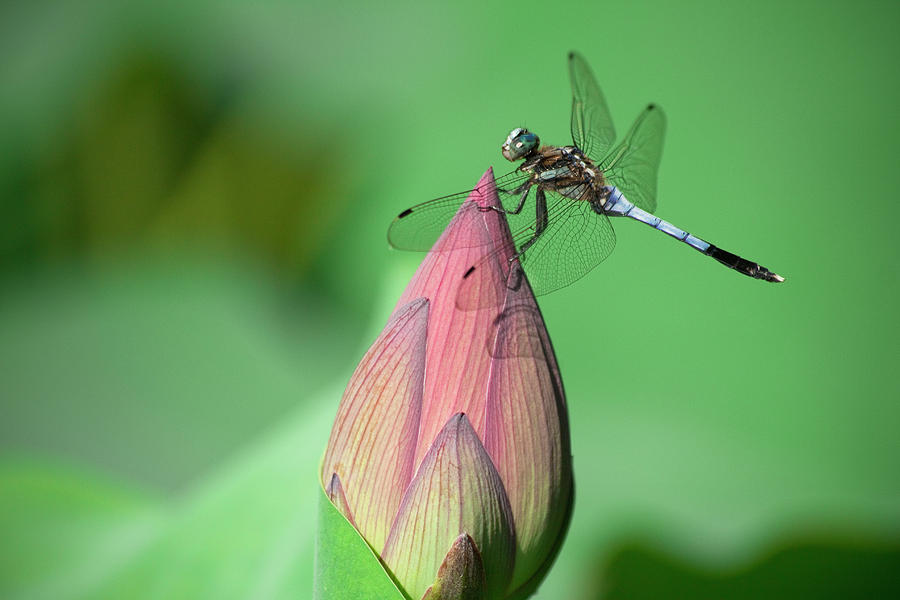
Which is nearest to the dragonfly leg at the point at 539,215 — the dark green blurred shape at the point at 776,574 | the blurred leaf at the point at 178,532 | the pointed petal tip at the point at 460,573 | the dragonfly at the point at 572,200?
the dragonfly at the point at 572,200

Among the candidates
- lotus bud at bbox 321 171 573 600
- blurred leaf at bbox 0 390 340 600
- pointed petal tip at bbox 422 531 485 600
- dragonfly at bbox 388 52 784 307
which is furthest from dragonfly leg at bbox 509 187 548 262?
blurred leaf at bbox 0 390 340 600

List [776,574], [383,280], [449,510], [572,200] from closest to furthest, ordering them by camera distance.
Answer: [449,510]
[572,200]
[776,574]
[383,280]

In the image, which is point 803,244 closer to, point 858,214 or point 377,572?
point 858,214

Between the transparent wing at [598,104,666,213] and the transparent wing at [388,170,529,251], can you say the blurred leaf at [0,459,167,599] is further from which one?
the transparent wing at [598,104,666,213]

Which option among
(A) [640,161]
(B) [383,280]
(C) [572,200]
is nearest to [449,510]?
(C) [572,200]

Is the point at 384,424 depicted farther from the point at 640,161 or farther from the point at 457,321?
the point at 640,161

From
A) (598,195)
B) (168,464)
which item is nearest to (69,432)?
(168,464)
